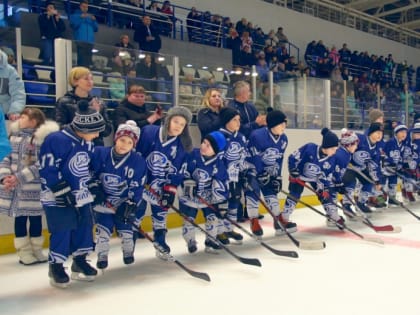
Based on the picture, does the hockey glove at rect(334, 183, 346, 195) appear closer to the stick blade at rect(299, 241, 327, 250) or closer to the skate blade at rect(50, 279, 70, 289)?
the stick blade at rect(299, 241, 327, 250)

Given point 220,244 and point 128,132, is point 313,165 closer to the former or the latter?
point 220,244

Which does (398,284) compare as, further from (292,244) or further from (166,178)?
(166,178)

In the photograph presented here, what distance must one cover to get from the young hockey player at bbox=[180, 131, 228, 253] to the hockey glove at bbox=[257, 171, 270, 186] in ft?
1.58

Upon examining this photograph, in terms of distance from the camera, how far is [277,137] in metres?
4.12

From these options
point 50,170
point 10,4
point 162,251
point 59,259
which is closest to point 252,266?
point 162,251

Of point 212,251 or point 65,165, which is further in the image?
point 212,251

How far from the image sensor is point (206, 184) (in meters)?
3.61

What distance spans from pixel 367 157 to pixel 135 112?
276 centimetres

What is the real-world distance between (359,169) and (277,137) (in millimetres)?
1577

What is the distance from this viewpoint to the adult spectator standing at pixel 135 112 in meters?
3.89

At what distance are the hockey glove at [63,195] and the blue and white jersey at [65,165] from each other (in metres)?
0.03

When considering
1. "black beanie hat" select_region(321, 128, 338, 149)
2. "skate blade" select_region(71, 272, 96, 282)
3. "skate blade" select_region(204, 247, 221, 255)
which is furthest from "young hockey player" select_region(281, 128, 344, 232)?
"skate blade" select_region(71, 272, 96, 282)

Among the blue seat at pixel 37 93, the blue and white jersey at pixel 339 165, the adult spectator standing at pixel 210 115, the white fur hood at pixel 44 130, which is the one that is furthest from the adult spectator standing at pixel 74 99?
the blue and white jersey at pixel 339 165

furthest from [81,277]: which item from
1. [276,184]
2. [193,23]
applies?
[193,23]
